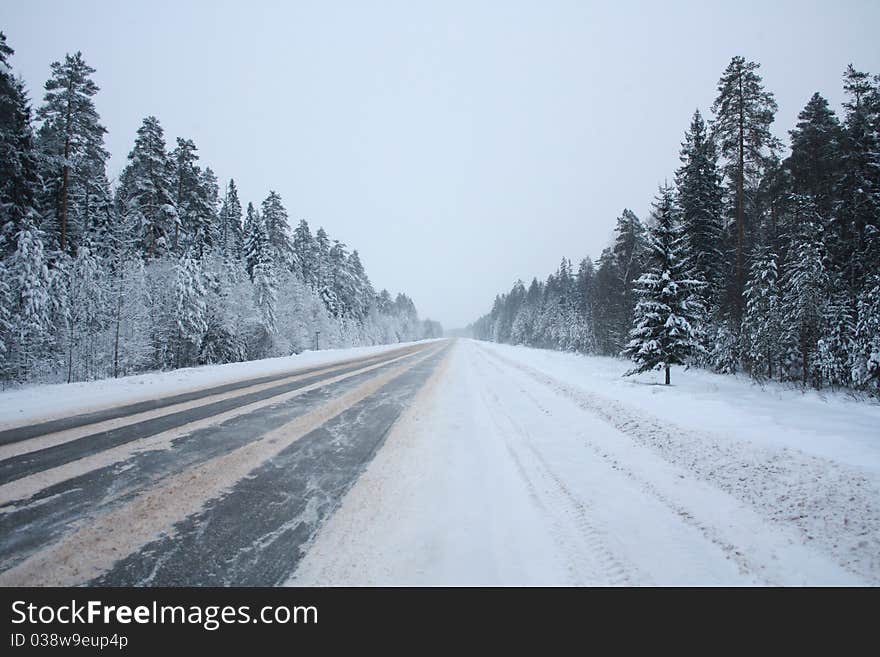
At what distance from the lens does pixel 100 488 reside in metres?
3.72

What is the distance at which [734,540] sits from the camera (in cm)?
320

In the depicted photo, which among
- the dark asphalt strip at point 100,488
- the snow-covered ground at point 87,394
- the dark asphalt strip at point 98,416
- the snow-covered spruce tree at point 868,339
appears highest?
the snow-covered spruce tree at point 868,339

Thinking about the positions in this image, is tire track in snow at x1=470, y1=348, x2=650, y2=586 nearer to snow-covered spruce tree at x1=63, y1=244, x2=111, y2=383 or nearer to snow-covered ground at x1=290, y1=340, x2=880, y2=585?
snow-covered ground at x1=290, y1=340, x2=880, y2=585

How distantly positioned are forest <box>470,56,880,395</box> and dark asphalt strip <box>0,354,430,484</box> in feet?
42.7

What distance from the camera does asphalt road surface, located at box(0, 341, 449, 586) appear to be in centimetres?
254

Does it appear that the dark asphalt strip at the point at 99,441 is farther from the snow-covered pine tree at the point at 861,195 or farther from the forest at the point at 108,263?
the snow-covered pine tree at the point at 861,195

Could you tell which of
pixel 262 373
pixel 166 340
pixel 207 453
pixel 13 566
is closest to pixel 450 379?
pixel 262 373

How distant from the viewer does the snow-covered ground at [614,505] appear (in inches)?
108

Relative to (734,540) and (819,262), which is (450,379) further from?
(819,262)

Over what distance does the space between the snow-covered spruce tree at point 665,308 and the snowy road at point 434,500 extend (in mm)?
6431

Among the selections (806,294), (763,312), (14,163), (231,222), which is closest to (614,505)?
(806,294)

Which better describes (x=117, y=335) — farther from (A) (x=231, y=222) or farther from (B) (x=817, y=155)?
(B) (x=817, y=155)

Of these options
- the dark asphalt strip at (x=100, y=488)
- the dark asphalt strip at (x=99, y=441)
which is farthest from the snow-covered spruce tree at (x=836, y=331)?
the dark asphalt strip at (x=99, y=441)
